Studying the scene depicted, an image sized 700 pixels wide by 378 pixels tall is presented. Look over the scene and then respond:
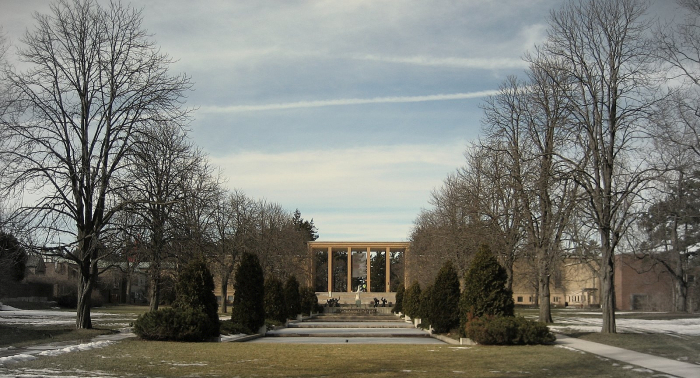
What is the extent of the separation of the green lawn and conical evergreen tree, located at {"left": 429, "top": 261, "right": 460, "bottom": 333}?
811 cm

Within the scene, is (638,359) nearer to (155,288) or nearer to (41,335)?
(41,335)

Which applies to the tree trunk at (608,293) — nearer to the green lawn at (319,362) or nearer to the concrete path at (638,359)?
the concrete path at (638,359)

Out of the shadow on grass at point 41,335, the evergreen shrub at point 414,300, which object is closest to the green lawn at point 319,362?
the shadow on grass at point 41,335

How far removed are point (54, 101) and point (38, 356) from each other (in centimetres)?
1076

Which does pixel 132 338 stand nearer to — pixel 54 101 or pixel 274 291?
pixel 54 101

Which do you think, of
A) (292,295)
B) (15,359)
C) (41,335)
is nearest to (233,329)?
(41,335)

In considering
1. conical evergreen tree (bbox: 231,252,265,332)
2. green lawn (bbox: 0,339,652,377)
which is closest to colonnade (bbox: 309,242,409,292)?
conical evergreen tree (bbox: 231,252,265,332)

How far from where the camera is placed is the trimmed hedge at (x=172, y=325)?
66.6 feet

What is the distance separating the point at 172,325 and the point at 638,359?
44.6 ft

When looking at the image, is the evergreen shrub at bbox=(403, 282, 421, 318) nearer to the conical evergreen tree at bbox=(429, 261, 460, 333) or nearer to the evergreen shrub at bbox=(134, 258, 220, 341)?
the conical evergreen tree at bbox=(429, 261, 460, 333)

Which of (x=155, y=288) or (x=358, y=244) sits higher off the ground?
(x=358, y=244)

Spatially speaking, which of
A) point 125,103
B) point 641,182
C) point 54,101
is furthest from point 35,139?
point 641,182

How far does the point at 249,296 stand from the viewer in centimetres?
2828

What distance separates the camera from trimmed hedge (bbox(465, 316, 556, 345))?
2008cm
